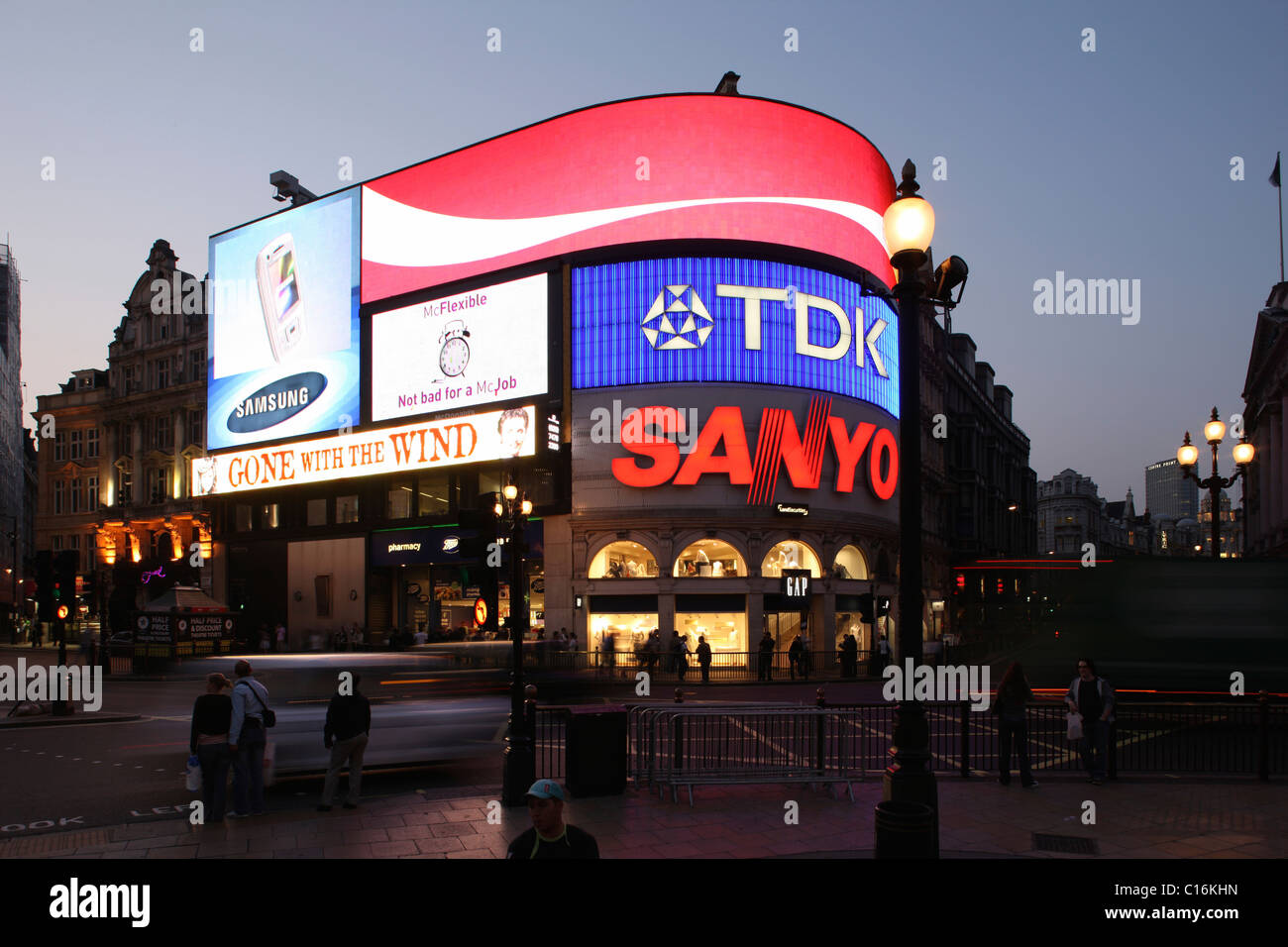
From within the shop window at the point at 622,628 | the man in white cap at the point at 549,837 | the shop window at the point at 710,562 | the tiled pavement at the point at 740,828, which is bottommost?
the shop window at the point at 622,628

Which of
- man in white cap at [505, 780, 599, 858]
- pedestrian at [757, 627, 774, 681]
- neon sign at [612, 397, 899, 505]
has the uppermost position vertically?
neon sign at [612, 397, 899, 505]

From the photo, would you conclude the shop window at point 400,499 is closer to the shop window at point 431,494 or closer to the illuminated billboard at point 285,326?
the shop window at point 431,494

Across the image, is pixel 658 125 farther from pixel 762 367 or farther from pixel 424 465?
pixel 424 465

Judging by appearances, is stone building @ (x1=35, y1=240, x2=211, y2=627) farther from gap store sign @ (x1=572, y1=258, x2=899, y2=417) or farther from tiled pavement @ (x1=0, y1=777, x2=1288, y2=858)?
tiled pavement @ (x1=0, y1=777, x2=1288, y2=858)

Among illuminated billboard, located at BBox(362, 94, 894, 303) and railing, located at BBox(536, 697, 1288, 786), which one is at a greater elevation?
illuminated billboard, located at BBox(362, 94, 894, 303)

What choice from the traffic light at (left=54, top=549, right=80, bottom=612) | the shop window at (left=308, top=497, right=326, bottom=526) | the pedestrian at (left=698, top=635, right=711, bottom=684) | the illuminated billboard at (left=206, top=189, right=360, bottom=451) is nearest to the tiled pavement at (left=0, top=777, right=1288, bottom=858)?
the traffic light at (left=54, top=549, right=80, bottom=612)

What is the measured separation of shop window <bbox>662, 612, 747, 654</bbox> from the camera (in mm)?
39219

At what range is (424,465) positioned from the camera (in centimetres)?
4466

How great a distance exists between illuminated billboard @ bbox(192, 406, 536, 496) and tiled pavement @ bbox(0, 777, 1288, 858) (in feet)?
84.2

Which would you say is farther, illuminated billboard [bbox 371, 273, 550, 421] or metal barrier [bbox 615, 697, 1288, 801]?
illuminated billboard [bbox 371, 273, 550, 421]

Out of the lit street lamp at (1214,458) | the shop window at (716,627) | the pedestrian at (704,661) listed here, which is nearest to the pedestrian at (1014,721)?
the lit street lamp at (1214,458)

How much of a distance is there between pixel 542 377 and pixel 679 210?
936 cm

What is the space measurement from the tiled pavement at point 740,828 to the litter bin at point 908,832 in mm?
1796

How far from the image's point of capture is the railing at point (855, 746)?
12547mm
